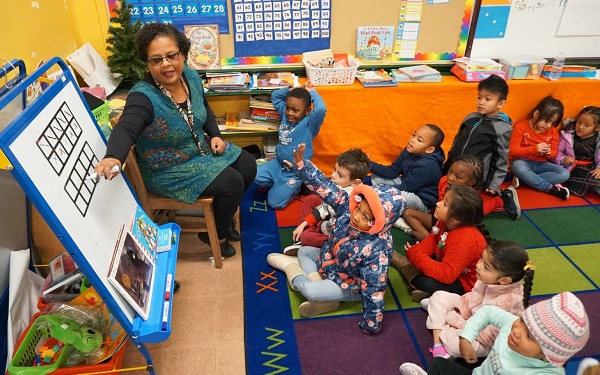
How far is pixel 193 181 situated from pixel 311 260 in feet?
2.53

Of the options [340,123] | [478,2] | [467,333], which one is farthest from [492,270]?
[478,2]

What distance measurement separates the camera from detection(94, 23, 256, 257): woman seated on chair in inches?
73.2

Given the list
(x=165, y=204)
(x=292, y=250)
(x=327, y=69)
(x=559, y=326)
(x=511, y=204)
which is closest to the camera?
(x=559, y=326)

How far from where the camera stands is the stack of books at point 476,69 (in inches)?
121

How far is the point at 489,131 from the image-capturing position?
272 centimetres

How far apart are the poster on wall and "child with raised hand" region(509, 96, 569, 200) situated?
248cm

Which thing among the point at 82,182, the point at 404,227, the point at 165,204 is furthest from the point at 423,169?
the point at 82,182

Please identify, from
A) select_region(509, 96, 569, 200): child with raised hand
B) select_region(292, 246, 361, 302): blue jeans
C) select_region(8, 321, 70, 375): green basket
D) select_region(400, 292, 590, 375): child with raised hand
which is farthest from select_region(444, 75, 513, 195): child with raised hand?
select_region(8, 321, 70, 375): green basket

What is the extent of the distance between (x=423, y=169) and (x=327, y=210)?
0.73 metres

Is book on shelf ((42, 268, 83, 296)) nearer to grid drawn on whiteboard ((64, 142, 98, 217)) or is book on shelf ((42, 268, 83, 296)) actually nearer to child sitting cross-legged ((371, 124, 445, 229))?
grid drawn on whiteboard ((64, 142, 98, 217))

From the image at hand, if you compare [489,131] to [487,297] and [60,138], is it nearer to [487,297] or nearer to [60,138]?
[487,297]

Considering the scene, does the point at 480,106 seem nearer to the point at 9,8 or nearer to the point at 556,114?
the point at 556,114

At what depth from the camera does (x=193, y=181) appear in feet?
6.95

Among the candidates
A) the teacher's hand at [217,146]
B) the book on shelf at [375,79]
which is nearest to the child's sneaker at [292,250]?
the teacher's hand at [217,146]
